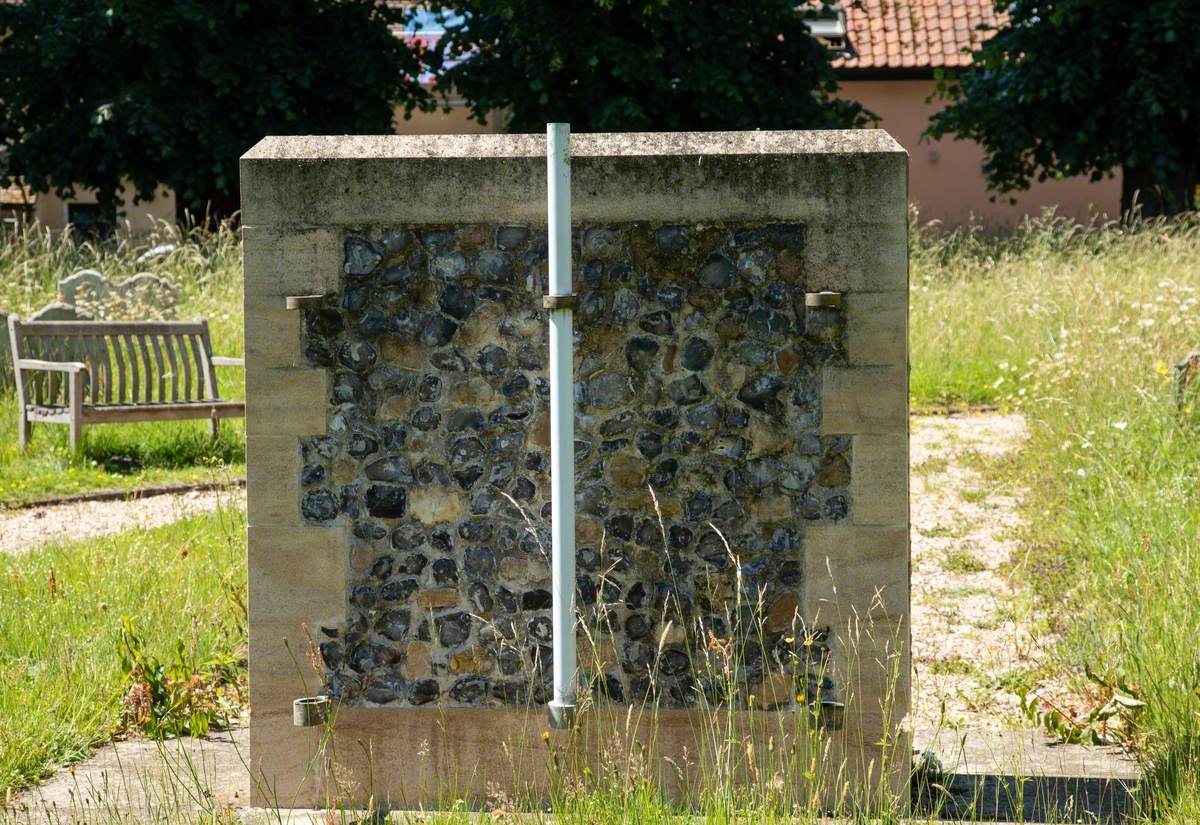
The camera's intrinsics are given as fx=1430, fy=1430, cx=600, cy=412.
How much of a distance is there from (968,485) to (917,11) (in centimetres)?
2255

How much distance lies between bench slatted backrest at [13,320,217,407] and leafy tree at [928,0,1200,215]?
13767 millimetres

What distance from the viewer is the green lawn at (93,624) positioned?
5.24 m

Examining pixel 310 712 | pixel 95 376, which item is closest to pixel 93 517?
pixel 95 376

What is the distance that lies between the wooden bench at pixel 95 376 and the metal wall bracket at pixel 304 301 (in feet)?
21.7

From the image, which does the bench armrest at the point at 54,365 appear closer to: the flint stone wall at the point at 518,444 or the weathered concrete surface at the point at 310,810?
the weathered concrete surface at the point at 310,810

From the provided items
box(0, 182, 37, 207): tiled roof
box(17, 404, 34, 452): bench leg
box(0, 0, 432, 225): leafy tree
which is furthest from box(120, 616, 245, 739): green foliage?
box(0, 182, 37, 207): tiled roof

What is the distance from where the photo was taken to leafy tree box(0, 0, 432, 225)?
2139cm

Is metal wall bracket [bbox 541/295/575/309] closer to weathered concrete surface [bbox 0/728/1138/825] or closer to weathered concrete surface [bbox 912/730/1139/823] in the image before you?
weathered concrete surface [bbox 0/728/1138/825]

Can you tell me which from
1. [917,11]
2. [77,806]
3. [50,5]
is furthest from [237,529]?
[917,11]

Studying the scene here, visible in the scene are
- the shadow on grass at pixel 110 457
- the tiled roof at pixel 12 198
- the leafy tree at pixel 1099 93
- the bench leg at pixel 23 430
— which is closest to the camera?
the shadow on grass at pixel 110 457

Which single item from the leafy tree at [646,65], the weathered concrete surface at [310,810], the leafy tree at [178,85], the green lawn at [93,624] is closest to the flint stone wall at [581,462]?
the weathered concrete surface at [310,810]

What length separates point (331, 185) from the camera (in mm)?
4676

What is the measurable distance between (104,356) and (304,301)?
760 cm

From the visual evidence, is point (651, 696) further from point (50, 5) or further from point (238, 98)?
point (50, 5)
